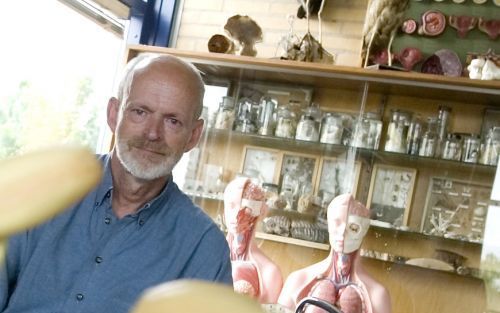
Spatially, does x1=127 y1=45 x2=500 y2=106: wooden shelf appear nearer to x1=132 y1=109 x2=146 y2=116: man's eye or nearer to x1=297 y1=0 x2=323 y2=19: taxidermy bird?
x1=297 y1=0 x2=323 y2=19: taxidermy bird

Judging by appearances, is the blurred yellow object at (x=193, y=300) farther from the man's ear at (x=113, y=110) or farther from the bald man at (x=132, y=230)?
the man's ear at (x=113, y=110)

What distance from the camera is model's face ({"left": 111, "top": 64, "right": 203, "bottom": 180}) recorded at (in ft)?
5.76

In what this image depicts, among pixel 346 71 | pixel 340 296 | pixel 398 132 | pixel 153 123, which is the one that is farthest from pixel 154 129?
pixel 398 132

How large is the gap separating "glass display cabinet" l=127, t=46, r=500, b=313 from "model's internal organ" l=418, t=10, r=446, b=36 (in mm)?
322

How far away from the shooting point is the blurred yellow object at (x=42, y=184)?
21cm

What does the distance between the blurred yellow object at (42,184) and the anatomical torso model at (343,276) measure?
279cm

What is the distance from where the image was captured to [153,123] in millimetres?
1759

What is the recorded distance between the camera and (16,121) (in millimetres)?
3090

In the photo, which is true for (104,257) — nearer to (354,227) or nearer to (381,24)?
(354,227)

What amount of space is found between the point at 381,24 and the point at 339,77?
300 millimetres

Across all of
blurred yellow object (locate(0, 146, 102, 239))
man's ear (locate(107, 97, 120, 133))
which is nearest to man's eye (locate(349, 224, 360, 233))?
man's ear (locate(107, 97, 120, 133))

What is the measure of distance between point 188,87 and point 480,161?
172cm

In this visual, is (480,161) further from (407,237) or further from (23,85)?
(23,85)

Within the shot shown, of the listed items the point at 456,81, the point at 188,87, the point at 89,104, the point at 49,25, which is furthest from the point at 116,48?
the point at 188,87
